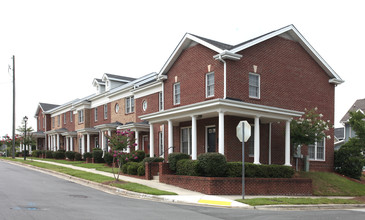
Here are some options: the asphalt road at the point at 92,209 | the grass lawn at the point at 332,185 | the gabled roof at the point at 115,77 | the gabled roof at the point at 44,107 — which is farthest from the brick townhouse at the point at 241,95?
the gabled roof at the point at 44,107

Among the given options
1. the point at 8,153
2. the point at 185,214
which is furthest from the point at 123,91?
the point at 8,153

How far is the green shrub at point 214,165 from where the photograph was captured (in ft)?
53.9

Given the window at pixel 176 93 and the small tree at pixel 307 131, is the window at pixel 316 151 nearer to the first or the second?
the small tree at pixel 307 131

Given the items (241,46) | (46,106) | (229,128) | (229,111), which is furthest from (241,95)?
(46,106)

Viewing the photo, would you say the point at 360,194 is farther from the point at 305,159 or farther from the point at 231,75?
the point at 231,75

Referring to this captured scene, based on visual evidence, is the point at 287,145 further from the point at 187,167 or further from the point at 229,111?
the point at 187,167

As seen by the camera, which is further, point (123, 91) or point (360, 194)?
point (123, 91)

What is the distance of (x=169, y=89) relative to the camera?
25.0 meters

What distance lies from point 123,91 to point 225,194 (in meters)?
19.7

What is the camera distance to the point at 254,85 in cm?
2166

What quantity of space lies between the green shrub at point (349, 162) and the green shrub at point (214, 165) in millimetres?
12422

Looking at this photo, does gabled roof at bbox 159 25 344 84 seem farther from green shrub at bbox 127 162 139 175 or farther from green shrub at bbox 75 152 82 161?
green shrub at bbox 75 152 82 161

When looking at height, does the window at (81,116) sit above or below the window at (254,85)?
below

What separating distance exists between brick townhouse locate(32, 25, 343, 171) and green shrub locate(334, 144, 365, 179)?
0.67 m
